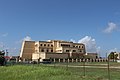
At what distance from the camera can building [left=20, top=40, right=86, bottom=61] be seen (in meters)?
157

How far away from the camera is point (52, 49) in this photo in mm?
168000

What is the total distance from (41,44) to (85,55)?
29.6 meters

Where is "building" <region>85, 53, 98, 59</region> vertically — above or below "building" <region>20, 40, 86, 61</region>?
below

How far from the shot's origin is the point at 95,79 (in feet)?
Result: 73.6

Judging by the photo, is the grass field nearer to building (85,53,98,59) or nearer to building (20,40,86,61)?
building (20,40,86,61)

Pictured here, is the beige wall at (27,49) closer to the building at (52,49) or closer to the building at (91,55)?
the building at (52,49)

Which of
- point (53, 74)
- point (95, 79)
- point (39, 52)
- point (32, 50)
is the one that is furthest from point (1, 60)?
point (32, 50)

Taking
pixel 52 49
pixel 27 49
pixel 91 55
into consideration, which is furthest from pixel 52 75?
pixel 91 55

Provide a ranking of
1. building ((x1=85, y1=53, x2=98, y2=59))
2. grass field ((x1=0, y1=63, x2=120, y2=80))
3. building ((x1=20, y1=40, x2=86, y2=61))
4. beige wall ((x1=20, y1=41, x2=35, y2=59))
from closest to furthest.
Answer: grass field ((x1=0, y1=63, x2=120, y2=80)), building ((x1=20, y1=40, x2=86, y2=61)), beige wall ((x1=20, y1=41, x2=35, y2=59)), building ((x1=85, y1=53, x2=98, y2=59))

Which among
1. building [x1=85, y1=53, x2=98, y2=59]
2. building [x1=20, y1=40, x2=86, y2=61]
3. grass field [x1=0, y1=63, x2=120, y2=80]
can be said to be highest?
building [x1=20, y1=40, x2=86, y2=61]

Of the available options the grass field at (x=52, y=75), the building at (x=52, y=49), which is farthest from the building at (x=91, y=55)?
the grass field at (x=52, y=75)

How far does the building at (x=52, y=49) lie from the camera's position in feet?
516

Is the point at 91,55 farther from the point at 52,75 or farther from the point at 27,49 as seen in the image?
the point at 52,75

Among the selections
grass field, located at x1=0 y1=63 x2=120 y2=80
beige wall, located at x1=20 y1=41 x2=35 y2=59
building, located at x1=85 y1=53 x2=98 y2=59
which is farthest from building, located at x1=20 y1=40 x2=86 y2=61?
grass field, located at x1=0 y1=63 x2=120 y2=80
